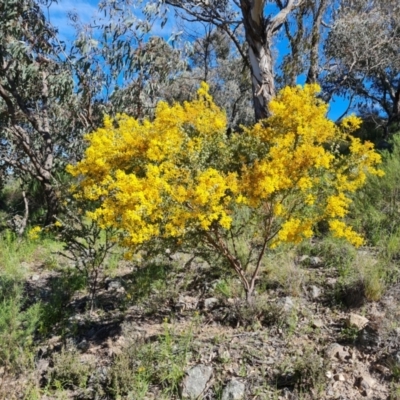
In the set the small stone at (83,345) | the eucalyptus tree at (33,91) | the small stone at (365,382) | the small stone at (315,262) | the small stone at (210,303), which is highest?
the eucalyptus tree at (33,91)

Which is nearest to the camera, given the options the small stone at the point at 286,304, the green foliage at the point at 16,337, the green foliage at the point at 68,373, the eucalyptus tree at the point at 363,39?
the green foliage at the point at 68,373

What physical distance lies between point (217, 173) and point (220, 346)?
3.99ft

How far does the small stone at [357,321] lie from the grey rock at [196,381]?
3.37ft

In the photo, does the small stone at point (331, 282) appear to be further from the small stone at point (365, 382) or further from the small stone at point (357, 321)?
the small stone at point (365, 382)

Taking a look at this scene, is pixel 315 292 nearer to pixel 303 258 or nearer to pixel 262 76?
pixel 303 258

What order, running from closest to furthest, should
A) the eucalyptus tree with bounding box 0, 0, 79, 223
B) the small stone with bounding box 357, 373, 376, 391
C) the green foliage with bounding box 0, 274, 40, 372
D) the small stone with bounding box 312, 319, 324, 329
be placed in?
the small stone with bounding box 357, 373, 376, 391 → the green foliage with bounding box 0, 274, 40, 372 → the small stone with bounding box 312, 319, 324, 329 → the eucalyptus tree with bounding box 0, 0, 79, 223

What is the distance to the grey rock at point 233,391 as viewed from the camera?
2.55 m

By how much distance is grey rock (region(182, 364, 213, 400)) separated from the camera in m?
2.60

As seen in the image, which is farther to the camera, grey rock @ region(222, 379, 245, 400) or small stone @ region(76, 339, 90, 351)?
small stone @ region(76, 339, 90, 351)

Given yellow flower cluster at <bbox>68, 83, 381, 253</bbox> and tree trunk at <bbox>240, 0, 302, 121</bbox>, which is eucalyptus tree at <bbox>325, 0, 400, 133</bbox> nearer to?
tree trunk at <bbox>240, 0, 302, 121</bbox>

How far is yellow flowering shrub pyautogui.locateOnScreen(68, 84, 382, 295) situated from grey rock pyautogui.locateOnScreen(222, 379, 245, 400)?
2.62ft

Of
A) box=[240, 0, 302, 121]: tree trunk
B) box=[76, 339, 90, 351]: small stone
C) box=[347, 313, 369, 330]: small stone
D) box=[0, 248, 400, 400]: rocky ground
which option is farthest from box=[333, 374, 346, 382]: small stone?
box=[240, 0, 302, 121]: tree trunk

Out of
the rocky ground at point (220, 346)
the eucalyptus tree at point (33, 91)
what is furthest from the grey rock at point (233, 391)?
the eucalyptus tree at point (33, 91)

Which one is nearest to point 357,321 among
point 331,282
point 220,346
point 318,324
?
point 318,324
